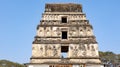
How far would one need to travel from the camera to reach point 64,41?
71.6 feet

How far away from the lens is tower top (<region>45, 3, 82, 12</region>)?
77.0ft

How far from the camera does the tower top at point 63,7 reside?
23483mm

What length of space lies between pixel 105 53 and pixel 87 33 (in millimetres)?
33403

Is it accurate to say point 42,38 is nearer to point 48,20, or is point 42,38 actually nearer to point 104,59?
point 48,20

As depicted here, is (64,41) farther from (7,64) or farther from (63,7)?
(7,64)

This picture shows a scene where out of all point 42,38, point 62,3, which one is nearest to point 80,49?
point 42,38

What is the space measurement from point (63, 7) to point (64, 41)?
3.63 metres

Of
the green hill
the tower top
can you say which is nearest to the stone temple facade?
the tower top

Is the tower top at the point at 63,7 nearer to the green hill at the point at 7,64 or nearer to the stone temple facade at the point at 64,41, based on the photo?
the stone temple facade at the point at 64,41

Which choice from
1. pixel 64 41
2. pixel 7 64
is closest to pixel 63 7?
pixel 64 41

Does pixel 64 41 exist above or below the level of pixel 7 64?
below

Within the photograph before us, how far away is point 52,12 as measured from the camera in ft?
76.1

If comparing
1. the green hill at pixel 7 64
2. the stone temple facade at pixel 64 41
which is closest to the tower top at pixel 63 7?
the stone temple facade at pixel 64 41

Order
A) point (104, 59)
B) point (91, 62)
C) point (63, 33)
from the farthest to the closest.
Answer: point (104, 59) < point (63, 33) < point (91, 62)
